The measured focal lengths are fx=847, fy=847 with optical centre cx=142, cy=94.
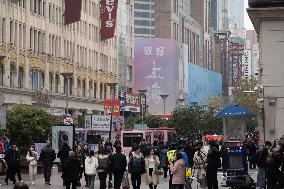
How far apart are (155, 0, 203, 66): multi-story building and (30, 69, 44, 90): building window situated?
88801 mm

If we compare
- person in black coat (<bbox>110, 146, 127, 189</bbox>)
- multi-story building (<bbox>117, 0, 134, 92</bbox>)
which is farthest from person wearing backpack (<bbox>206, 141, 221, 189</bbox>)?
multi-story building (<bbox>117, 0, 134, 92</bbox>)

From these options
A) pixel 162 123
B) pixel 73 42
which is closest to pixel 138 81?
pixel 162 123

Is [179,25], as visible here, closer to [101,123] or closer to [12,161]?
[101,123]

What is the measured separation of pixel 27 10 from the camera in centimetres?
6906

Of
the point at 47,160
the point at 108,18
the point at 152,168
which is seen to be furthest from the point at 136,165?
the point at 108,18

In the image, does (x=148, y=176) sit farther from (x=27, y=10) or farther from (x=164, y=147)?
(x=27, y=10)

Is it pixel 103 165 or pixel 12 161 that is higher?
pixel 103 165

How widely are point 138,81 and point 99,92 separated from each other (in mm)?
50758

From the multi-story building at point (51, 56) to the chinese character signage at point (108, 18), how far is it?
697 centimetres

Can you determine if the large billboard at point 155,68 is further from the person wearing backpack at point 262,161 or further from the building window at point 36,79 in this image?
the person wearing backpack at point 262,161

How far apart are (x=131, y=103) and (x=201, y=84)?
204ft

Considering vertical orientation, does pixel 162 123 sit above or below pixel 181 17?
below

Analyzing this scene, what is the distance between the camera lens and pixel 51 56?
2940 inches

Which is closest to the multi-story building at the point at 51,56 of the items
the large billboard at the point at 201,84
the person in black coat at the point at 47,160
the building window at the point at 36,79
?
the building window at the point at 36,79
